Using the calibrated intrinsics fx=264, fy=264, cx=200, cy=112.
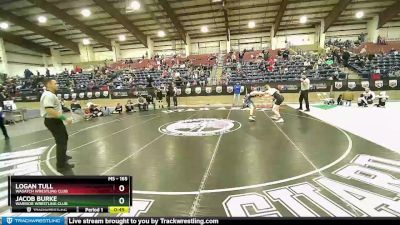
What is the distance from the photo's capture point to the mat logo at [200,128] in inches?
368

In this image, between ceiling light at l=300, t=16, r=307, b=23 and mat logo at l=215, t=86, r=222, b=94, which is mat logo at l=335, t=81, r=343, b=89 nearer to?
mat logo at l=215, t=86, r=222, b=94

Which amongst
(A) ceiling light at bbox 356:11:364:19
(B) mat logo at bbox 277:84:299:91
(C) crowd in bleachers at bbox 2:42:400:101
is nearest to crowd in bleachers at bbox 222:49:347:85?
(C) crowd in bleachers at bbox 2:42:400:101

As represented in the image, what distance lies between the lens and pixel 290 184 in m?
4.50

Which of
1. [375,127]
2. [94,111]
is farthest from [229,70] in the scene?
[375,127]

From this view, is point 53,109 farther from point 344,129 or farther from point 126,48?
point 126,48

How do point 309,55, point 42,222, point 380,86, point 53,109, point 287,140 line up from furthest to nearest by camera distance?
point 309,55 < point 380,86 < point 287,140 < point 53,109 < point 42,222

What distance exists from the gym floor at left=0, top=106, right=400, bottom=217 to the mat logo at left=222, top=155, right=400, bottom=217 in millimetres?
17

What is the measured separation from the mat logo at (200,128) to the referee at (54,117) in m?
3.99

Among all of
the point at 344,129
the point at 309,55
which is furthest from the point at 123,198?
the point at 309,55

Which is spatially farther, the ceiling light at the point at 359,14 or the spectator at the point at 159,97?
the ceiling light at the point at 359,14

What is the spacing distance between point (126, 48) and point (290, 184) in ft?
121

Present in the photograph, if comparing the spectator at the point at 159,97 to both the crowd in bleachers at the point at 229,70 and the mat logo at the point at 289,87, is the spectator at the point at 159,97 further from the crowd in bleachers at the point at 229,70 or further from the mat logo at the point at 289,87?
the mat logo at the point at 289,87

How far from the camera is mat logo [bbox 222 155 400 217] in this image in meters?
3.53
